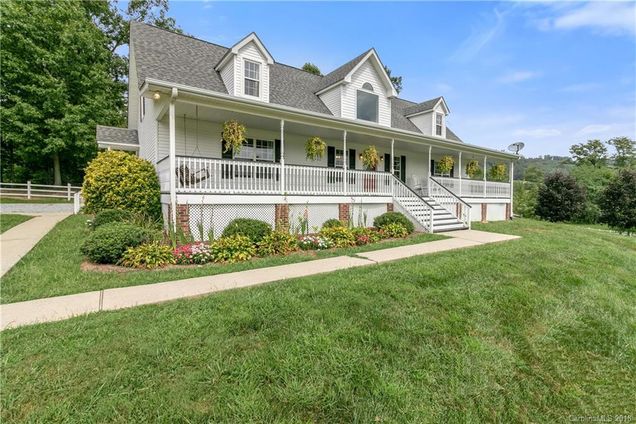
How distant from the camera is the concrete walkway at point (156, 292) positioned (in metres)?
3.86

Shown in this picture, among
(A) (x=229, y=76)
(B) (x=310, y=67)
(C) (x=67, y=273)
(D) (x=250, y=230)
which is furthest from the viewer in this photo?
(B) (x=310, y=67)

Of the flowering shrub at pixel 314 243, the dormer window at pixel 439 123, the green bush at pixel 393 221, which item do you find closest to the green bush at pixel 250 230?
the flowering shrub at pixel 314 243

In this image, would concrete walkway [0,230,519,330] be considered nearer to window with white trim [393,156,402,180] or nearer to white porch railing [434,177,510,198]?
white porch railing [434,177,510,198]

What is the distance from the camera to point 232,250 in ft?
23.7

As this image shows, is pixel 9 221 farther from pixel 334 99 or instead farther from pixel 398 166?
pixel 398 166

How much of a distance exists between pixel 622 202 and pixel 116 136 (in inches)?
1287

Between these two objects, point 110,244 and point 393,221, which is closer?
point 110,244

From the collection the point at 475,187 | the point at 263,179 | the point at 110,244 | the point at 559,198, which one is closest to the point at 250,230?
the point at 263,179

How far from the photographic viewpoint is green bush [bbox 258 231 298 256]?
7.76 m

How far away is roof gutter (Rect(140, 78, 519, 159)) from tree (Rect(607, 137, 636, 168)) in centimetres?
5289

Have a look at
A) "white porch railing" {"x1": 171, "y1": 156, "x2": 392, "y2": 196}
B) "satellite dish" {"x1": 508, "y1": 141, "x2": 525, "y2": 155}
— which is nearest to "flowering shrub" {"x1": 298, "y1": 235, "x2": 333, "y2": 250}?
"white porch railing" {"x1": 171, "y1": 156, "x2": 392, "y2": 196}

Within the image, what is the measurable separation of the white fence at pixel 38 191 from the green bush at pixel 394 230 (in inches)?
874

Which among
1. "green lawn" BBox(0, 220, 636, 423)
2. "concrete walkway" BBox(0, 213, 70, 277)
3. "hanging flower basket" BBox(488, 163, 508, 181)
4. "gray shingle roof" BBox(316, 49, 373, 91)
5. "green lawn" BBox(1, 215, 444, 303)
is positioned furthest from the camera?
"hanging flower basket" BBox(488, 163, 508, 181)

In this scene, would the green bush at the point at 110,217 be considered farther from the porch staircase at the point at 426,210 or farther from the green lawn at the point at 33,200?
the green lawn at the point at 33,200
